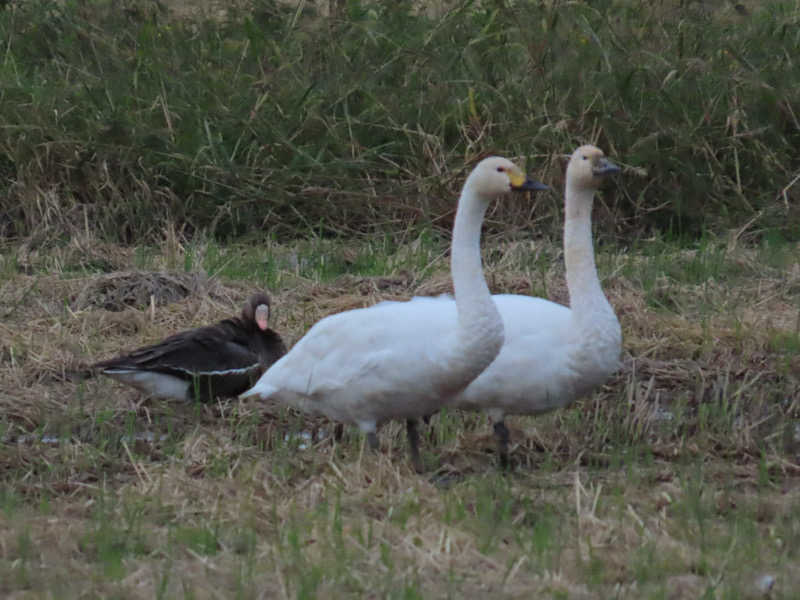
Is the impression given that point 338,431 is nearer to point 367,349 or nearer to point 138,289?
point 367,349

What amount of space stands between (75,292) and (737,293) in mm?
3710

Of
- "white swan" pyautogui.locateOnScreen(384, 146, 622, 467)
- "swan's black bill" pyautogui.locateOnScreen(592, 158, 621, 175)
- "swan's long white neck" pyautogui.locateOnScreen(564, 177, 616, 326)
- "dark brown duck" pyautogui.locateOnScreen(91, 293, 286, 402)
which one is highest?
"swan's black bill" pyautogui.locateOnScreen(592, 158, 621, 175)

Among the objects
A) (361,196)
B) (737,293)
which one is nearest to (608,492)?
(737,293)

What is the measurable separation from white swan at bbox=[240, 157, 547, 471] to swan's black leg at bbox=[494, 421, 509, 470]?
13.3 inches

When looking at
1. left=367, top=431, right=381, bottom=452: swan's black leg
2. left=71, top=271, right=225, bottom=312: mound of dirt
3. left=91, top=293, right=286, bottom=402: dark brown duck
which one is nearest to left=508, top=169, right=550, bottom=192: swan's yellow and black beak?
left=367, top=431, right=381, bottom=452: swan's black leg

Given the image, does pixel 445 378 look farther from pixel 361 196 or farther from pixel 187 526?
pixel 361 196

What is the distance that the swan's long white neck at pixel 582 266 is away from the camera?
5.66 metres

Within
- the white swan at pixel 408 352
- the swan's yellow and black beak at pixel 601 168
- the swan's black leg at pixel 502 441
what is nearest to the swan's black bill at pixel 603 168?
the swan's yellow and black beak at pixel 601 168

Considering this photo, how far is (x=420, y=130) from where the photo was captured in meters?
10.1

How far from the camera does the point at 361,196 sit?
10156mm

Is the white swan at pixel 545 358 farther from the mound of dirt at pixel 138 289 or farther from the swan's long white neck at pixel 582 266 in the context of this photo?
the mound of dirt at pixel 138 289

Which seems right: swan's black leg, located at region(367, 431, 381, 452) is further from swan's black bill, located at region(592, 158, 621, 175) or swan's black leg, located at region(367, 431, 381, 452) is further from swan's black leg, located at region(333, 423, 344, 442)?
swan's black bill, located at region(592, 158, 621, 175)

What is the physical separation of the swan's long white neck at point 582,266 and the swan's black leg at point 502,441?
516mm

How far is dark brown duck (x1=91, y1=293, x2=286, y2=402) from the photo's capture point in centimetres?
645
